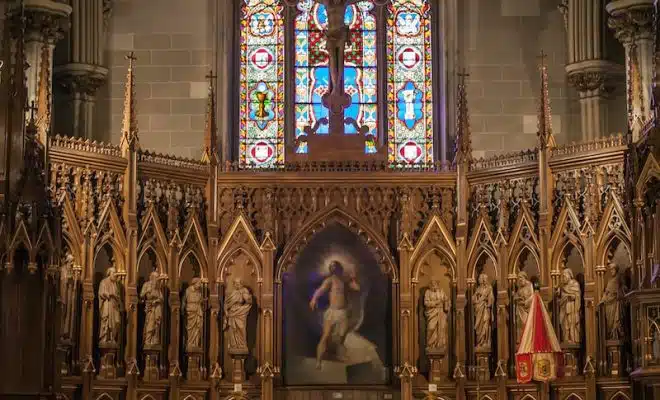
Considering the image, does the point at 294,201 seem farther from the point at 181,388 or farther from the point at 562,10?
the point at 562,10

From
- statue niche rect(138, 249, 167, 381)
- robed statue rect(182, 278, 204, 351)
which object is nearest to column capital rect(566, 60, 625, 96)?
robed statue rect(182, 278, 204, 351)

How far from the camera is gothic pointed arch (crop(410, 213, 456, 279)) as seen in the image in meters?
24.0

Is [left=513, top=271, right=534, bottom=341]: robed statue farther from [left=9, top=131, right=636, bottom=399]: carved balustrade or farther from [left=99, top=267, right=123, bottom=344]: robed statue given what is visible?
[left=99, top=267, right=123, bottom=344]: robed statue

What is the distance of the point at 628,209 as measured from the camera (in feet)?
70.8

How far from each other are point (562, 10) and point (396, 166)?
172 inches

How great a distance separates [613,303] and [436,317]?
3.00 m

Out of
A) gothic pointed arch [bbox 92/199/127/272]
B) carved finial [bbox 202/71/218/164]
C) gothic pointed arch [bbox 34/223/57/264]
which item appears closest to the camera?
gothic pointed arch [bbox 34/223/57/264]

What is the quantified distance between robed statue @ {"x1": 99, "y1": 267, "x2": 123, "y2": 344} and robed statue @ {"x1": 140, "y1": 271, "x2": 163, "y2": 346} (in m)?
0.48

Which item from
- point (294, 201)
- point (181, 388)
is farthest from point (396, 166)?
point (181, 388)

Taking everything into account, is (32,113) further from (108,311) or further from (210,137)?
(210,137)

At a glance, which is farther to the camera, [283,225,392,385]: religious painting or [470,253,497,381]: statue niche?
[283,225,392,385]: religious painting

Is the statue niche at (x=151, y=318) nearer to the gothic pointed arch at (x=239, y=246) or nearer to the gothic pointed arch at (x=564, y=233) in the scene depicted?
the gothic pointed arch at (x=239, y=246)

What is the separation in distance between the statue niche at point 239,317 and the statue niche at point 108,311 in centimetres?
176

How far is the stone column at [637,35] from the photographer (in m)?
22.9
